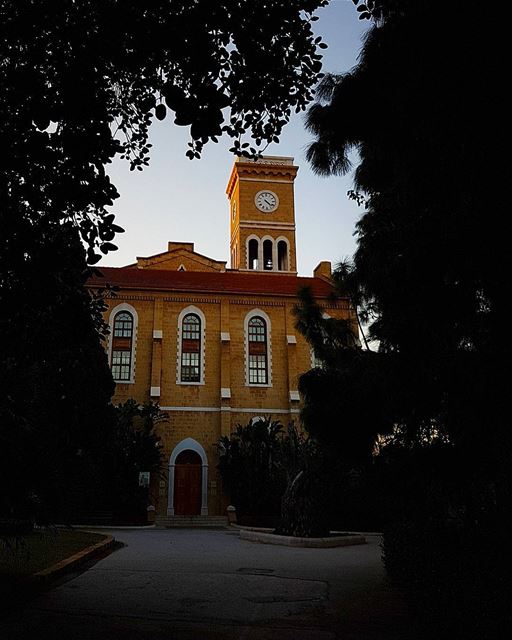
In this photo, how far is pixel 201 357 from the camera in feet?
99.6

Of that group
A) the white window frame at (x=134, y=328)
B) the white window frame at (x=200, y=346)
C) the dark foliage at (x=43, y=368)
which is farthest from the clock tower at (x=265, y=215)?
the dark foliage at (x=43, y=368)

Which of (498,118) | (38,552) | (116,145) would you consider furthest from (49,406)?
(498,118)

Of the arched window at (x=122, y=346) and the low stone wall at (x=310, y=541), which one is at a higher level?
the arched window at (x=122, y=346)

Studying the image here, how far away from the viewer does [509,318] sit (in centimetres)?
530

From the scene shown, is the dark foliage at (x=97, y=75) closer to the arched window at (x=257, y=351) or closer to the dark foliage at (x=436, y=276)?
the dark foliage at (x=436, y=276)

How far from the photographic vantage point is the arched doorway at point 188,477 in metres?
27.5

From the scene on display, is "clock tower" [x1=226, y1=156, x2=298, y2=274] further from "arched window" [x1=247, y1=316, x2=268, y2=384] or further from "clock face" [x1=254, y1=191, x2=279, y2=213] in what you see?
"arched window" [x1=247, y1=316, x2=268, y2=384]

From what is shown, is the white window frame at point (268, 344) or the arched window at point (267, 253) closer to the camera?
the white window frame at point (268, 344)

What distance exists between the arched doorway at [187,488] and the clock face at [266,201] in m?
26.2

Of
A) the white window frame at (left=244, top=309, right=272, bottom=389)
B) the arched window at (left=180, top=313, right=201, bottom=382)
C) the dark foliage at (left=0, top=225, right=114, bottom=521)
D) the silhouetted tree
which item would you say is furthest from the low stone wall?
the arched window at (left=180, top=313, right=201, bottom=382)

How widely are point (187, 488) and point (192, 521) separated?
5.25 ft

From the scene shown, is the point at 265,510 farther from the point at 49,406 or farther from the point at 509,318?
the point at 509,318

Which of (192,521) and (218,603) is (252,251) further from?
(218,603)

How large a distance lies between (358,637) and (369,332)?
4357 millimetres
